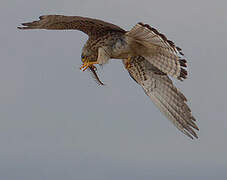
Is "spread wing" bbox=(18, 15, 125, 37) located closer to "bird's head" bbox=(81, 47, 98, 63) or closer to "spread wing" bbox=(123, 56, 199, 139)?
"bird's head" bbox=(81, 47, 98, 63)

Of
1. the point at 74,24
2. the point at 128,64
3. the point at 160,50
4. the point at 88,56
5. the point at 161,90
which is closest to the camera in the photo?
the point at 160,50

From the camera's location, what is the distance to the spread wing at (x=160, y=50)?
35.0 feet

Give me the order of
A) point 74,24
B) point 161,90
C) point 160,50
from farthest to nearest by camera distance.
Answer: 1. point 161,90
2. point 74,24
3. point 160,50

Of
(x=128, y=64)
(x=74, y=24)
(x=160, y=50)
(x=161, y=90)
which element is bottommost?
(x=161, y=90)

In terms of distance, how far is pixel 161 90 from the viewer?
43.1 feet

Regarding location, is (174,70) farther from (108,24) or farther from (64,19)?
(64,19)

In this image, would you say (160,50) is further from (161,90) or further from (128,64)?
(161,90)

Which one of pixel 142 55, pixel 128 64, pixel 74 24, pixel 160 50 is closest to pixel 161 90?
pixel 128 64

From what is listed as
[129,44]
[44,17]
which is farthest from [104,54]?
[44,17]

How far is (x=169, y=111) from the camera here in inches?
509

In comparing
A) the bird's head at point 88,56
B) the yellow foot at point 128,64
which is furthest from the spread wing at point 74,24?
the yellow foot at point 128,64

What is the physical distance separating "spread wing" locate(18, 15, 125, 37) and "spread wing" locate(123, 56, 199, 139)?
3.70ft

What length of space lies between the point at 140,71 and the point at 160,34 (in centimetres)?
261

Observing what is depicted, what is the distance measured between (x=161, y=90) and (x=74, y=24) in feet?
8.40
